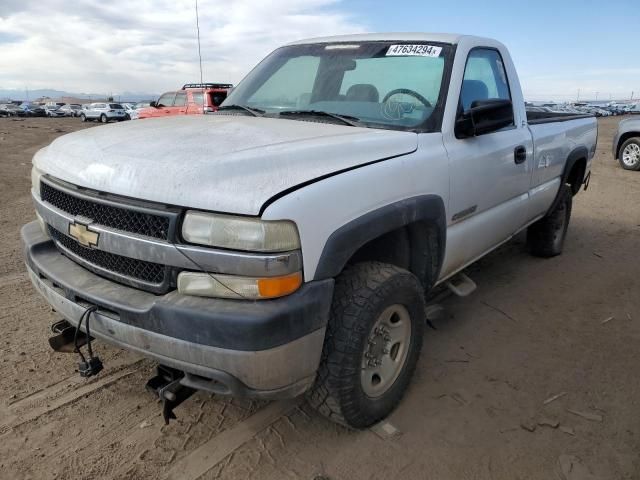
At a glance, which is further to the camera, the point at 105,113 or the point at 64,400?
the point at 105,113

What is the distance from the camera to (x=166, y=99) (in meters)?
18.2

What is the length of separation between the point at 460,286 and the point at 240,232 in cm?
220

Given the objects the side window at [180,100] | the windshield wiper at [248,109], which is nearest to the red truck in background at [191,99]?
the side window at [180,100]

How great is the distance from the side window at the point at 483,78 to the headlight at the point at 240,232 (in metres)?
1.77

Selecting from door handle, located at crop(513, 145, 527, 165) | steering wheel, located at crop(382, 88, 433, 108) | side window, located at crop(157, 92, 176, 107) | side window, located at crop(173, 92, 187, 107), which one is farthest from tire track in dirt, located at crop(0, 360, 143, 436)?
side window, located at crop(157, 92, 176, 107)

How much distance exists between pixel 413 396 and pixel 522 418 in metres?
0.58

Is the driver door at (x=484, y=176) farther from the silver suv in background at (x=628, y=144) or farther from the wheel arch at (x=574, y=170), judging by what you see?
the silver suv in background at (x=628, y=144)

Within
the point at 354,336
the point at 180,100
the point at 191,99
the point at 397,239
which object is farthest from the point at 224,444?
the point at 180,100

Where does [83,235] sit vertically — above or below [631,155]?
above

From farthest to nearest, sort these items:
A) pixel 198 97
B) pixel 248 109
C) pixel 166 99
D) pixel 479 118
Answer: pixel 166 99, pixel 198 97, pixel 248 109, pixel 479 118

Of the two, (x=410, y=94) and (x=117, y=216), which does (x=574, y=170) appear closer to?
(x=410, y=94)

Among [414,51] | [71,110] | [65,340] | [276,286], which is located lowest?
[71,110]

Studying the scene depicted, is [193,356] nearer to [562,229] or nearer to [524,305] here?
[524,305]

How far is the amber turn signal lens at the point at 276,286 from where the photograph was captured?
1925mm
